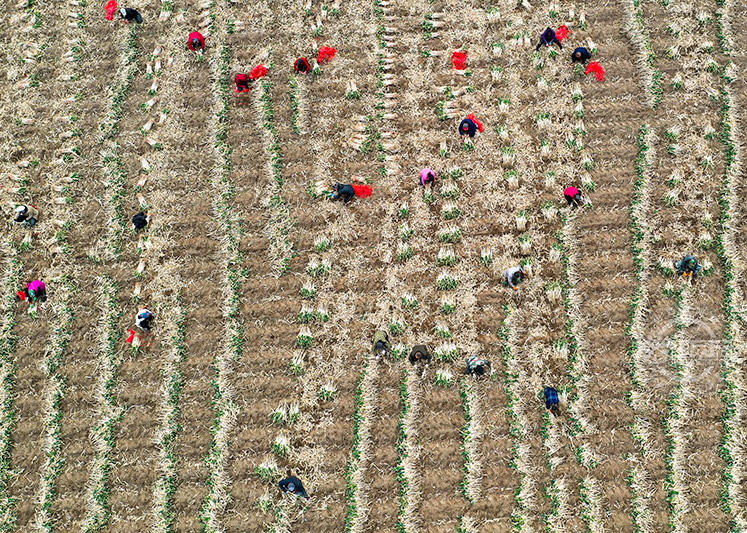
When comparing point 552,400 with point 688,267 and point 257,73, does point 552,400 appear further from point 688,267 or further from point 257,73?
point 257,73

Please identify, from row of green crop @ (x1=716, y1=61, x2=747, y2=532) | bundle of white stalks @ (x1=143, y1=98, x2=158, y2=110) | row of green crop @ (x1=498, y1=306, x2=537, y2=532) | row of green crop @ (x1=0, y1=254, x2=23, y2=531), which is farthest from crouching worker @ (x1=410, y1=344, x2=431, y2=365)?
bundle of white stalks @ (x1=143, y1=98, x2=158, y2=110)

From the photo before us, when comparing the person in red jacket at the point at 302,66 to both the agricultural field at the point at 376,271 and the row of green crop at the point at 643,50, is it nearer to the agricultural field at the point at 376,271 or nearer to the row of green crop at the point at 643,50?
the agricultural field at the point at 376,271

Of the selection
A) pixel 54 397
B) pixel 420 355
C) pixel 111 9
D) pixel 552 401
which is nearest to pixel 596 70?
pixel 552 401

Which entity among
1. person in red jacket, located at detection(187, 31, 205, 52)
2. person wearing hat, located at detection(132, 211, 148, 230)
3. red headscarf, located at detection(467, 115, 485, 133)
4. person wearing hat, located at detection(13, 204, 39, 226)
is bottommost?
person wearing hat, located at detection(132, 211, 148, 230)

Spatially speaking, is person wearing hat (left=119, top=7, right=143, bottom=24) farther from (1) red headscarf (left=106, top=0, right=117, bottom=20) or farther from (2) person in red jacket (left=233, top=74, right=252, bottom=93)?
(2) person in red jacket (left=233, top=74, right=252, bottom=93)

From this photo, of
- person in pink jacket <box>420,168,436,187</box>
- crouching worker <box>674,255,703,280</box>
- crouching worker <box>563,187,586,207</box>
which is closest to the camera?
crouching worker <box>674,255,703,280</box>
